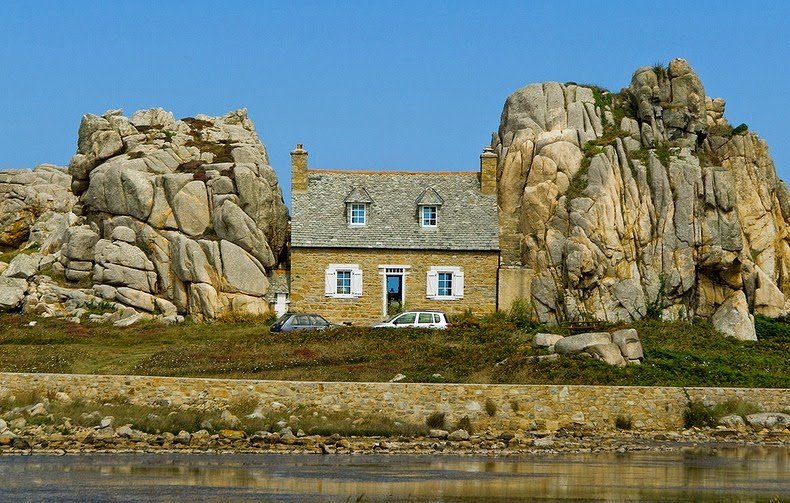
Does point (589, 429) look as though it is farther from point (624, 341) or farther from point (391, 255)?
point (391, 255)

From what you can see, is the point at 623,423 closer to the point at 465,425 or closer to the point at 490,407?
the point at 490,407

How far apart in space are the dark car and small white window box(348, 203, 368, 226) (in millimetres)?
7139

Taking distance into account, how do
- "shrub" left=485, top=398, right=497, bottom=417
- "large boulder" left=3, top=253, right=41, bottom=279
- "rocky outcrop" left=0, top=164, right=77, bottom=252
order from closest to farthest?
"shrub" left=485, top=398, right=497, bottom=417
"large boulder" left=3, top=253, right=41, bottom=279
"rocky outcrop" left=0, top=164, right=77, bottom=252

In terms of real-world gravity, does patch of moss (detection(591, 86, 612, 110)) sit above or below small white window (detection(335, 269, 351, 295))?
above

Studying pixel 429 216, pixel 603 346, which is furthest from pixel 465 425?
pixel 429 216

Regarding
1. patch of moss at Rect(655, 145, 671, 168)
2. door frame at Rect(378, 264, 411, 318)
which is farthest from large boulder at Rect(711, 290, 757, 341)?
door frame at Rect(378, 264, 411, 318)

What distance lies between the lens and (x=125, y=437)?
3975 centimetres

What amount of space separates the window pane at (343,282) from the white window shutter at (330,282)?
0.22 meters

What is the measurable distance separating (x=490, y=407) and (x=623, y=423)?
4831 mm

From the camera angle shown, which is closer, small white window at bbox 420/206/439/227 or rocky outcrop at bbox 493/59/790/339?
rocky outcrop at bbox 493/59/790/339

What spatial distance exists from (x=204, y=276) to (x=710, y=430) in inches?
1011

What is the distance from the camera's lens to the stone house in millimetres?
59500

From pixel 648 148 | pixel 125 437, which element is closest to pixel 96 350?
pixel 125 437

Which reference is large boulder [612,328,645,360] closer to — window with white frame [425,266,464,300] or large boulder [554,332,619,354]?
large boulder [554,332,619,354]
